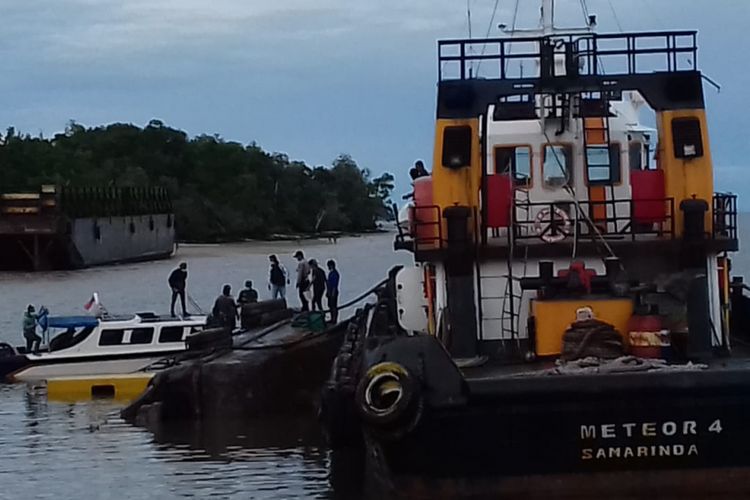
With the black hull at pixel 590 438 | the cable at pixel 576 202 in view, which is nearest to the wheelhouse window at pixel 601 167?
the cable at pixel 576 202

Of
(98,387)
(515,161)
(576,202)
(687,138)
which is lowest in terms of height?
(98,387)

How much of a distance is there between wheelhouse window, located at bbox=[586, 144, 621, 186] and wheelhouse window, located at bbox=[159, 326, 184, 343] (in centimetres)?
1475

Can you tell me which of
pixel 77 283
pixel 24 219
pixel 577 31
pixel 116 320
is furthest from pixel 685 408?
pixel 24 219

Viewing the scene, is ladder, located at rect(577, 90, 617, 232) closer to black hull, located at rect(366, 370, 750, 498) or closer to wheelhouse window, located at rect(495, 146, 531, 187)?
wheelhouse window, located at rect(495, 146, 531, 187)

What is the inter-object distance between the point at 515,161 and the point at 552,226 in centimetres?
167

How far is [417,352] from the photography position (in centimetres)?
1478

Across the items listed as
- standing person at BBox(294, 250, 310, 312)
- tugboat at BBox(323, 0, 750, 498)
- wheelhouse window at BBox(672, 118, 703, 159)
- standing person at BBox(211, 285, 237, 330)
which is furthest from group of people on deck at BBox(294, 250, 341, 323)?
A: wheelhouse window at BBox(672, 118, 703, 159)

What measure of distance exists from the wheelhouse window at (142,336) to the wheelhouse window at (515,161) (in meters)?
14.3

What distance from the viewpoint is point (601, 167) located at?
1880 centimetres

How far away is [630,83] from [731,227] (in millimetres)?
2185

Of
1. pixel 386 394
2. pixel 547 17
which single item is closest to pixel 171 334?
pixel 547 17

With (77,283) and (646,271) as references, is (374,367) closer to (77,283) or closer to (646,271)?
(646,271)

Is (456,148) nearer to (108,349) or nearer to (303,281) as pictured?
(108,349)

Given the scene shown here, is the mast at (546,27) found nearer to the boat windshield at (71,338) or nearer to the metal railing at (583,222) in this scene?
the metal railing at (583,222)
